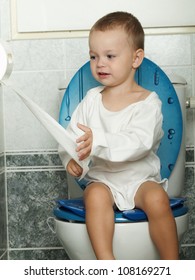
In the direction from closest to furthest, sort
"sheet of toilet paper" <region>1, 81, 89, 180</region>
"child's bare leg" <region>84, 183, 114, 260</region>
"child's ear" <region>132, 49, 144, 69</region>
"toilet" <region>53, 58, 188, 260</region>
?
"sheet of toilet paper" <region>1, 81, 89, 180</region> < "child's bare leg" <region>84, 183, 114, 260</region> < "toilet" <region>53, 58, 188, 260</region> < "child's ear" <region>132, 49, 144, 69</region>

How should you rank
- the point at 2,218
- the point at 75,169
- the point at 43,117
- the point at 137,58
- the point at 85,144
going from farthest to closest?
the point at 2,218 → the point at 137,58 → the point at 75,169 → the point at 85,144 → the point at 43,117

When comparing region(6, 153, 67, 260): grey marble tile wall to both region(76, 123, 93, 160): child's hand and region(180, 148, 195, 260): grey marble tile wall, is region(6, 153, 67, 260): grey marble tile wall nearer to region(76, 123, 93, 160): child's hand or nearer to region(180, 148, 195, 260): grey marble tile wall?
region(180, 148, 195, 260): grey marble tile wall

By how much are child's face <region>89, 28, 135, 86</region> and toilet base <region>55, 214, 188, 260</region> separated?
48 centimetres

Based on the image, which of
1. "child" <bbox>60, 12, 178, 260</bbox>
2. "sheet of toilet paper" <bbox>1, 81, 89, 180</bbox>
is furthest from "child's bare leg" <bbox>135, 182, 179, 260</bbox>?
"sheet of toilet paper" <bbox>1, 81, 89, 180</bbox>

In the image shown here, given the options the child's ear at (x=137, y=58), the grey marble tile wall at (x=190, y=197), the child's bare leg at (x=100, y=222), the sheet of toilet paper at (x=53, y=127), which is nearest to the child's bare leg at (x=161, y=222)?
the child's bare leg at (x=100, y=222)

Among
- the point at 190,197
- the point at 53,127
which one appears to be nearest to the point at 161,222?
the point at 53,127

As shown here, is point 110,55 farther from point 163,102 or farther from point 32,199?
point 32,199

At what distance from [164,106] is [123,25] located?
294mm

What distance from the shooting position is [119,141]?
1593 millimetres

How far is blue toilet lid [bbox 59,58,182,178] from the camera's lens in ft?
6.10

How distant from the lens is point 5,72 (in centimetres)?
109

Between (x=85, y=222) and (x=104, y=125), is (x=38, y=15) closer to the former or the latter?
(x=104, y=125)

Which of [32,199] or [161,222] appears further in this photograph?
[32,199]

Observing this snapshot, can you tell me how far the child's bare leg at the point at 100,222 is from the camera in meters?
1.50
